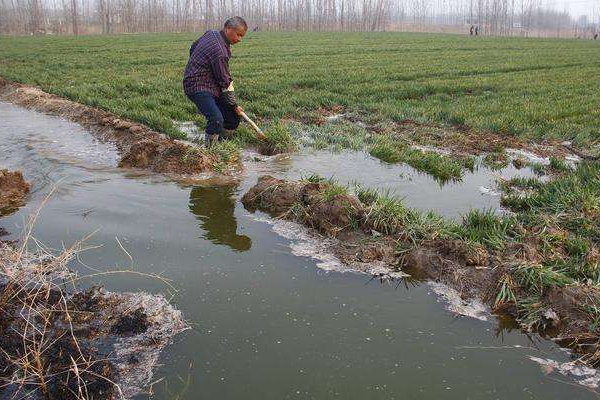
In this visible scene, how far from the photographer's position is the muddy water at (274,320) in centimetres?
287

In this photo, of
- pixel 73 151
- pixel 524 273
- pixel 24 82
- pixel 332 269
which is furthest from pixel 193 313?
pixel 24 82

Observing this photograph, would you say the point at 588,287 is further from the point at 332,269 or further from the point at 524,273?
the point at 332,269

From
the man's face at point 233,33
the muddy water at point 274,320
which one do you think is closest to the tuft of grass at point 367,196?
the muddy water at point 274,320

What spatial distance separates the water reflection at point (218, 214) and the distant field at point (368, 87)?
9.31ft

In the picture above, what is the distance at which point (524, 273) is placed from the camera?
3.87m

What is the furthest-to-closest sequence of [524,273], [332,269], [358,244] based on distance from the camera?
[358,244], [332,269], [524,273]

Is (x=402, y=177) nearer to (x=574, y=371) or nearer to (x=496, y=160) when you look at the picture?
(x=496, y=160)

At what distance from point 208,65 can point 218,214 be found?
96.6 inches

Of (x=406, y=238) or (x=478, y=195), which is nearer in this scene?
(x=406, y=238)

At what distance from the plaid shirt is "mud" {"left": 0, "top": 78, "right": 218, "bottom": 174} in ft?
2.63

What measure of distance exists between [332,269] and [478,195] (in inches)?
108

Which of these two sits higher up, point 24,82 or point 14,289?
point 24,82

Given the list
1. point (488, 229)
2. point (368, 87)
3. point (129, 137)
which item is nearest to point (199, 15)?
point (368, 87)

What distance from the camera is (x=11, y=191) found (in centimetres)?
555
